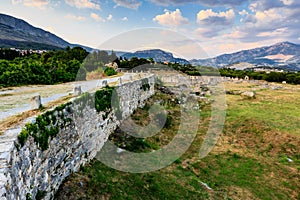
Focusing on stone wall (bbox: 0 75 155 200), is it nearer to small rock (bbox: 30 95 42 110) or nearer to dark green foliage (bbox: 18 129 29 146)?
dark green foliage (bbox: 18 129 29 146)

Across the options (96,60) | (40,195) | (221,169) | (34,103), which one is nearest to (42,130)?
(40,195)

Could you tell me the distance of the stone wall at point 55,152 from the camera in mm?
4180

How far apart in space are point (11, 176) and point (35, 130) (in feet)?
5.19

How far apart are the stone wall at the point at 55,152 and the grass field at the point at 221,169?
55cm

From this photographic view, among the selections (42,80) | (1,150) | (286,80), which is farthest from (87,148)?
(286,80)

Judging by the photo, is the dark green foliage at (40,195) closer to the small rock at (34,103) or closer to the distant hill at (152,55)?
the small rock at (34,103)

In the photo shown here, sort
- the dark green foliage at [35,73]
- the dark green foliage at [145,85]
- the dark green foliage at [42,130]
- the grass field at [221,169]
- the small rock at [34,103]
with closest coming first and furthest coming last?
the dark green foliage at [42,130]
the small rock at [34,103]
the grass field at [221,169]
the dark green foliage at [35,73]
the dark green foliage at [145,85]

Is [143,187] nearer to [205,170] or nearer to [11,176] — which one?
[205,170]

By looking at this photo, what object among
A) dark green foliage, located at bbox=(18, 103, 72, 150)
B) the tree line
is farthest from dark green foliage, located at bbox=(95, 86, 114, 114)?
the tree line

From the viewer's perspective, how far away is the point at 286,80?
2174 inches

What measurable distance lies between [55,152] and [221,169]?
884cm

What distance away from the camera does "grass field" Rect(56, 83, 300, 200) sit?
8609 mm

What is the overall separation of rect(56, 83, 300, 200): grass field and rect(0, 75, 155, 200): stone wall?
55 centimetres

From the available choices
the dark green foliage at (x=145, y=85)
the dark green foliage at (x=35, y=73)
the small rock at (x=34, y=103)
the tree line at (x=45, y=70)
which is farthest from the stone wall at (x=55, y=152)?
the tree line at (x=45, y=70)
